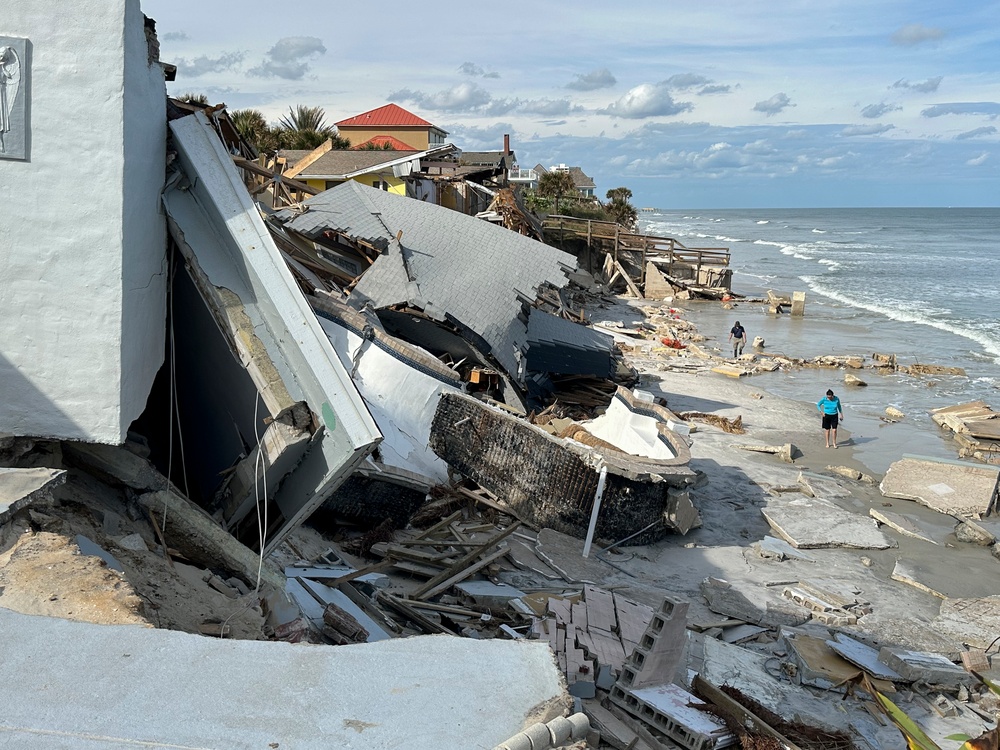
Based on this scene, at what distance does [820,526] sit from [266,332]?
30.6 ft

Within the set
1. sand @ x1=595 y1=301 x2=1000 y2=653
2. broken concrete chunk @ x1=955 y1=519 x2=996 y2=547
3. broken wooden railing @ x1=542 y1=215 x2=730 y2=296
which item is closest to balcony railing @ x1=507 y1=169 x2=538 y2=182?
broken wooden railing @ x1=542 y1=215 x2=730 y2=296

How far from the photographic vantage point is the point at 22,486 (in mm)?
4270

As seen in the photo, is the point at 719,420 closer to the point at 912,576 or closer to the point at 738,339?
A: the point at 912,576

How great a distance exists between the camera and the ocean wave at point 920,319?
29453 millimetres

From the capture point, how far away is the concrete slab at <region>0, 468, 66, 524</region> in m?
4.08

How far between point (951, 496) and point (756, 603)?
18.8 ft

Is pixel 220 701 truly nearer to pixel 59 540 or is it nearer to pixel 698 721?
pixel 59 540

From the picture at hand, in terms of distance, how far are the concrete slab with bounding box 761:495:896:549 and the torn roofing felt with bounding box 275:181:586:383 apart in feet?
15.9

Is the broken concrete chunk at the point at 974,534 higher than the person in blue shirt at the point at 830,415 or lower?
lower

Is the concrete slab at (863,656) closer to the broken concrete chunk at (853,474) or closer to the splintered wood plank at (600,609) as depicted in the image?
the splintered wood plank at (600,609)

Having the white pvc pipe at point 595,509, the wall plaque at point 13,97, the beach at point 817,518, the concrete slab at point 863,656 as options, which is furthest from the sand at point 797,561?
the wall plaque at point 13,97

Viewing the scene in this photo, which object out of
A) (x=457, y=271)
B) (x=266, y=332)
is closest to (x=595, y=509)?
(x=266, y=332)

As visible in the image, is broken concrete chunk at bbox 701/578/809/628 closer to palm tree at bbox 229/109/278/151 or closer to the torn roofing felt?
the torn roofing felt

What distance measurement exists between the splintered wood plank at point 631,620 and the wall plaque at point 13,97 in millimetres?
5862
